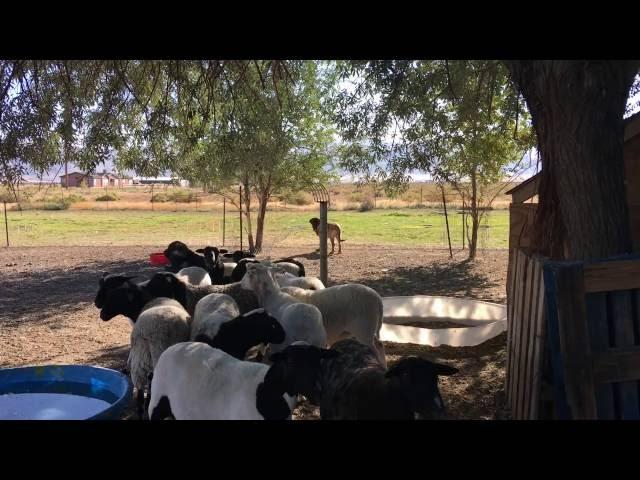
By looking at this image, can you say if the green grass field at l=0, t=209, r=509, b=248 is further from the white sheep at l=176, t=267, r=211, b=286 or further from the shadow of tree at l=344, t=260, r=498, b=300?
the white sheep at l=176, t=267, r=211, b=286

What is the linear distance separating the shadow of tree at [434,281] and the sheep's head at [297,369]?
7.74 metres

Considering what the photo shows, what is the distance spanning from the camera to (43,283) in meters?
12.9

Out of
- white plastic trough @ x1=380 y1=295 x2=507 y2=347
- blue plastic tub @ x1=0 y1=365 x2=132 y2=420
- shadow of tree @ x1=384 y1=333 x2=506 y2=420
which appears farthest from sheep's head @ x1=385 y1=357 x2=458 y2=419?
white plastic trough @ x1=380 y1=295 x2=507 y2=347

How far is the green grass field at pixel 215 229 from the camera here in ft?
72.8

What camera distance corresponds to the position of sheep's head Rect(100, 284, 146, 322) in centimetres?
629

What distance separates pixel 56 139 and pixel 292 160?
1023 cm

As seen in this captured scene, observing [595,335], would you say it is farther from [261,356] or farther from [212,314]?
[212,314]

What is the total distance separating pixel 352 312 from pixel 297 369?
244cm

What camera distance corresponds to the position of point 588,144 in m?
3.90

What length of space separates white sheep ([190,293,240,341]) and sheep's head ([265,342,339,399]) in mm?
1487

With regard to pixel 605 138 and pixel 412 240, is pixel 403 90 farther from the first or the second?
pixel 412 240

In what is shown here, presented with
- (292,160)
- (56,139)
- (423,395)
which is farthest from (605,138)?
(292,160)

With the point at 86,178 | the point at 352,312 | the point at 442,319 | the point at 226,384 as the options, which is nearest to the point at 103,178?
the point at 86,178

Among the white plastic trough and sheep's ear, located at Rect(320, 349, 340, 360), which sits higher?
sheep's ear, located at Rect(320, 349, 340, 360)
